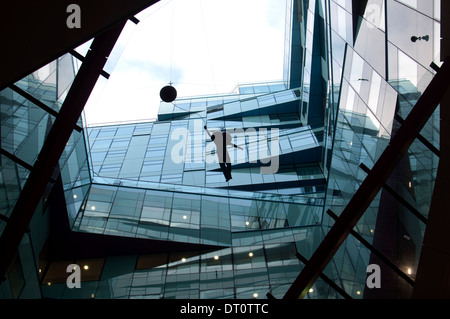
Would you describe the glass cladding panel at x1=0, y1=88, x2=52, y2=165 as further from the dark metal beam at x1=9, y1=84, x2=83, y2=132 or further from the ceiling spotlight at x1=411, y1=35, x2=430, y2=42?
the ceiling spotlight at x1=411, y1=35, x2=430, y2=42

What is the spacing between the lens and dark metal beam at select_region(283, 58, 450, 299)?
18.1 feet

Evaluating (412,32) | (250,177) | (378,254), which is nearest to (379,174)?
(378,254)

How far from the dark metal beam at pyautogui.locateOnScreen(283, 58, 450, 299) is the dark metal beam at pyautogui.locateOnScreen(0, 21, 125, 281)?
16.8 feet

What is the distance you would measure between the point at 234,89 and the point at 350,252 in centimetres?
4418

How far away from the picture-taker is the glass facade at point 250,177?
24.6 feet

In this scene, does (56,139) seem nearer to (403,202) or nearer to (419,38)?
(403,202)

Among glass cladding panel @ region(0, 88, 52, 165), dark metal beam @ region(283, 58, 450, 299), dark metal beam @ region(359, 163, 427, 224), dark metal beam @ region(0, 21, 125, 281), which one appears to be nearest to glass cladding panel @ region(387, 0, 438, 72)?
dark metal beam @ region(283, 58, 450, 299)

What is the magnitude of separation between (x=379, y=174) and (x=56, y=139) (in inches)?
229

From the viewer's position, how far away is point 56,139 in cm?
768

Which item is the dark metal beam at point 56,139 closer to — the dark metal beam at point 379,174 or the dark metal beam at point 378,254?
the dark metal beam at point 379,174

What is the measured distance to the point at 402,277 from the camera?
640cm

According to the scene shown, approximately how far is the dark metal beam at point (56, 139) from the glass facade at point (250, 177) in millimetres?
397
